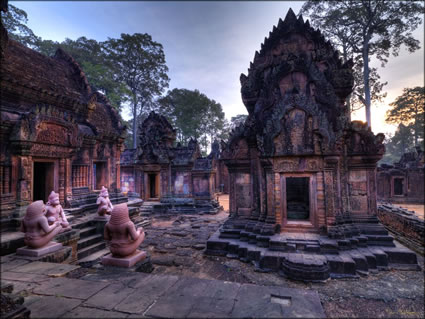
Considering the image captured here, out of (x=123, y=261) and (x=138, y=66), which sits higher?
(x=138, y=66)

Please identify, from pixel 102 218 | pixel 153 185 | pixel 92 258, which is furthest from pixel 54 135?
pixel 153 185

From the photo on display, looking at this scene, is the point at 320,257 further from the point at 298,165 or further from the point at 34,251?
the point at 34,251

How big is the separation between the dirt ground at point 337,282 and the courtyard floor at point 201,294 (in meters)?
0.02

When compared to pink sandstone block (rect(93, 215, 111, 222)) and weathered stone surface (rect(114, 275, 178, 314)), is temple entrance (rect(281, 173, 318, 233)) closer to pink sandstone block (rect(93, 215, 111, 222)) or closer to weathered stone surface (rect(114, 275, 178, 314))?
weathered stone surface (rect(114, 275, 178, 314))

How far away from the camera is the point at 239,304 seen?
2564 millimetres

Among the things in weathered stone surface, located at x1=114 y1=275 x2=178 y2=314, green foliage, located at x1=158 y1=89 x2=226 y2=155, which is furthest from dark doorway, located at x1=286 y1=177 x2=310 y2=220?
green foliage, located at x1=158 y1=89 x2=226 y2=155

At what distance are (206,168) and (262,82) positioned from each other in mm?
9457

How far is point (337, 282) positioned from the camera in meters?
5.71

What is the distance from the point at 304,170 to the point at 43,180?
9.60 m

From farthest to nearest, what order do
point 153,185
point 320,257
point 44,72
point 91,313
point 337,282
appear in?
point 153,185
point 44,72
point 320,257
point 337,282
point 91,313

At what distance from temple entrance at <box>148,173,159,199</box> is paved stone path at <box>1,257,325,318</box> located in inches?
572

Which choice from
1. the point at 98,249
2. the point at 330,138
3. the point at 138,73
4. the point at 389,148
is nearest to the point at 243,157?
the point at 330,138

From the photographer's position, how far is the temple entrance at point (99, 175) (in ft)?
38.7

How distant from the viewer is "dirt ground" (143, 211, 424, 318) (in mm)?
4633
